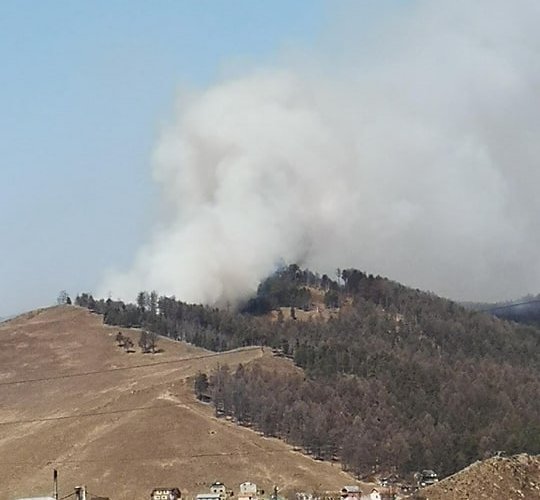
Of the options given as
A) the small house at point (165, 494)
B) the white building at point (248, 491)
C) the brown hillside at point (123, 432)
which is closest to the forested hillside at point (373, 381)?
the brown hillside at point (123, 432)

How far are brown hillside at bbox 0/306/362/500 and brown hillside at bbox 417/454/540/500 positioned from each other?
57020 mm

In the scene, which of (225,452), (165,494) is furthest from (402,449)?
(165,494)

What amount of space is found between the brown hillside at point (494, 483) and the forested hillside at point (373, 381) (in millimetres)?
57573

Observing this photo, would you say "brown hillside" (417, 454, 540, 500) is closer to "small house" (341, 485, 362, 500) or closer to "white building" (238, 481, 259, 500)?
"small house" (341, 485, 362, 500)

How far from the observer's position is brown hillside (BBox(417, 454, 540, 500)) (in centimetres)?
4238

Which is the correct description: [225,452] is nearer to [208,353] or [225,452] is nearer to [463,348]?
[208,353]

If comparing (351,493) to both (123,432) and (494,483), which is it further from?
(494,483)

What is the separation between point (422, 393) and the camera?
14188 centimetres

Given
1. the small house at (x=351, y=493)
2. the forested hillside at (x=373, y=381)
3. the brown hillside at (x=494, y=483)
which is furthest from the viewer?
the forested hillside at (x=373, y=381)

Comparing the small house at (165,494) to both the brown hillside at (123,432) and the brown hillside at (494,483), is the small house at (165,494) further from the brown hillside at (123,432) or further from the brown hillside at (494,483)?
the brown hillside at (494,483)

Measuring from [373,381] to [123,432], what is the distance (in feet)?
133

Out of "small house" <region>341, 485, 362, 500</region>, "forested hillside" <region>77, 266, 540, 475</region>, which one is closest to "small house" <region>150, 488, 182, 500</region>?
"small house" <region>341, 485, 362, 500</region>

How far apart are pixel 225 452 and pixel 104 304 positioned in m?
80.1

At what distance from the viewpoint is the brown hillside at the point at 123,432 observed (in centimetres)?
10331
